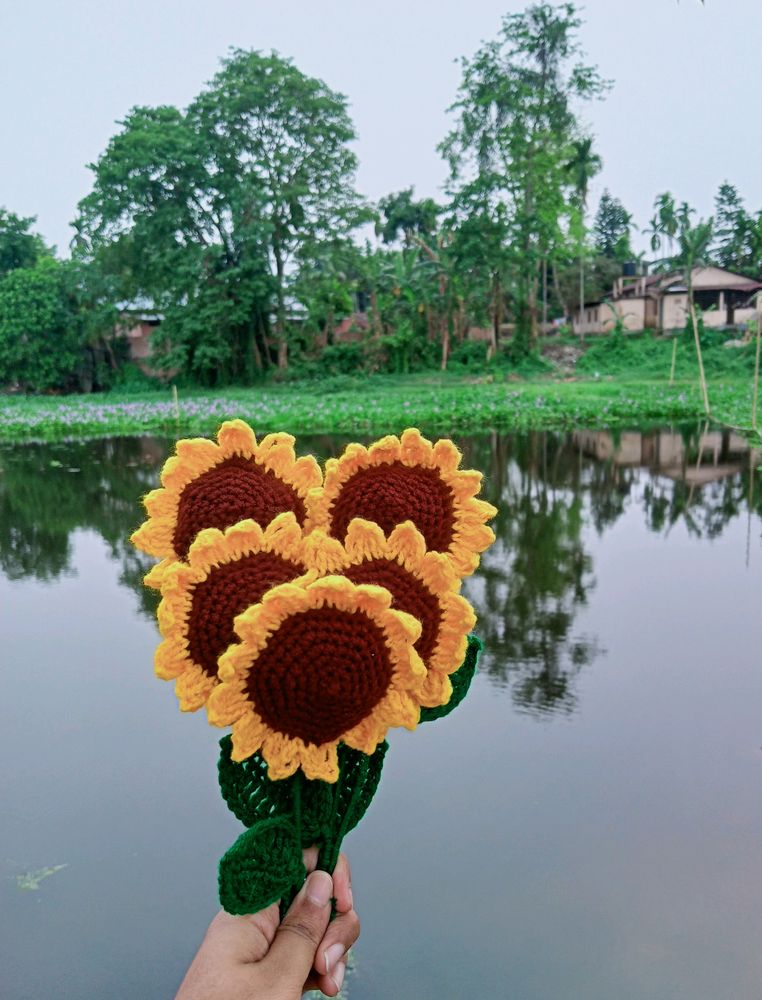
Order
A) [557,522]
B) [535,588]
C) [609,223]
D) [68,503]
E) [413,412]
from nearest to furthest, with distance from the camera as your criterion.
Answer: [535,588] → [557,522] → [68,503] → [413,412] → [609,223]

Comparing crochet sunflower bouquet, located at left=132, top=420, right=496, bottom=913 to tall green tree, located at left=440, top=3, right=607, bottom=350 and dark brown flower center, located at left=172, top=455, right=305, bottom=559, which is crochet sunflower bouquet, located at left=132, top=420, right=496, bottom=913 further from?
tall green tree, located at left=440, top=3, right=607, bottom=350

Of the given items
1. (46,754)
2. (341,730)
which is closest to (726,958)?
(341,730)

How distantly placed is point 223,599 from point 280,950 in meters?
0.31

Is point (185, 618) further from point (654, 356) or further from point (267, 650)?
point (654, 356)

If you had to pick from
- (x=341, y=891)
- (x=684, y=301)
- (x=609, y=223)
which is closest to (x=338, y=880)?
(x=341, y=891)

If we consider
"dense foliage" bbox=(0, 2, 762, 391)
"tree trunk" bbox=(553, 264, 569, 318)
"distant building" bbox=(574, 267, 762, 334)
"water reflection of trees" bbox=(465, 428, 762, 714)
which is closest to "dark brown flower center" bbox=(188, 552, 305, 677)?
"water reflection of trees" bbox=(465, 428, 762, 714)

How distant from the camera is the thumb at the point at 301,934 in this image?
2.38 feet

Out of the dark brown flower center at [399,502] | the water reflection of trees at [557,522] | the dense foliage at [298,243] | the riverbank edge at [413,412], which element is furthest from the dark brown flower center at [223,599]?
the dense foliage at [298,243]

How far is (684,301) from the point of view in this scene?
71.2ft

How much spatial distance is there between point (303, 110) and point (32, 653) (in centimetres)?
1638

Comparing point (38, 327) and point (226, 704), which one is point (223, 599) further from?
point (38, 327)

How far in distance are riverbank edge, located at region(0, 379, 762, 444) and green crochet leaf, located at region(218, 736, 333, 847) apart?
8.41 metres

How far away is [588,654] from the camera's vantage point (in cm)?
283

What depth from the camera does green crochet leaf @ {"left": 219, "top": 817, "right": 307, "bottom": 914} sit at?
2.32 feet
